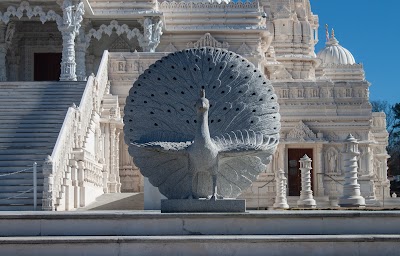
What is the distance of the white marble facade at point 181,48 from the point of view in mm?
30266

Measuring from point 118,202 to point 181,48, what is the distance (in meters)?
15.2

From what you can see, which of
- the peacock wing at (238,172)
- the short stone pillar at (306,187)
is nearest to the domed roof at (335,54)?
the short stone pillar at (306,187)

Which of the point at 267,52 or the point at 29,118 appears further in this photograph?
the point at 267,52

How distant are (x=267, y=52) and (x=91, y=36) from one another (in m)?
10.1

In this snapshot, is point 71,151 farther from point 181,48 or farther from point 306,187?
point 181,48

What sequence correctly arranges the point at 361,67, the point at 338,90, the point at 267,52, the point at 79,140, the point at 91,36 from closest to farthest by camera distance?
the point at 79,140, the point at 338,90, the point at 91,36, the point at 267,52, the point at 361,67

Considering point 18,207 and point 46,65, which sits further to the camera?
point 46,65

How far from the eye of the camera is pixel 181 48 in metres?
37.9

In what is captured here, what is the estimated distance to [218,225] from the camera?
12367 mm

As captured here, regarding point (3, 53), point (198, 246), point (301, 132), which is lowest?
point (198, 246)

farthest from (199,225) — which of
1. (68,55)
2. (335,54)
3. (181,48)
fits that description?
(335,54)

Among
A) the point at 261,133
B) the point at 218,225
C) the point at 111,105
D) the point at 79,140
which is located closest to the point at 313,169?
the point at 111,105

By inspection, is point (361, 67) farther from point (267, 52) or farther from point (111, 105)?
point (111, 105)

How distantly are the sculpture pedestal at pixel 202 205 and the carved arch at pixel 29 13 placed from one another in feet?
70.2
